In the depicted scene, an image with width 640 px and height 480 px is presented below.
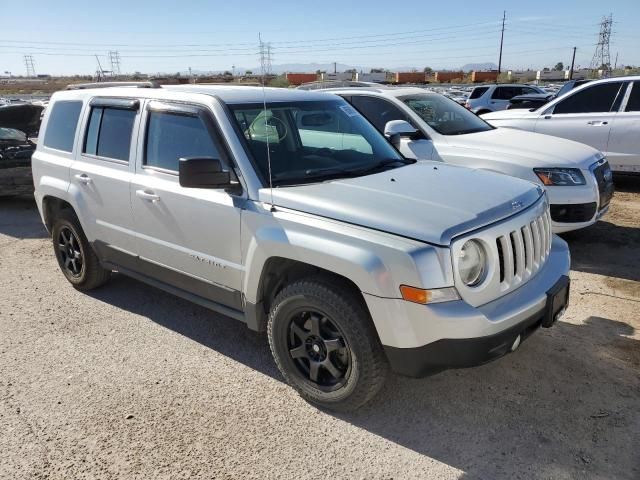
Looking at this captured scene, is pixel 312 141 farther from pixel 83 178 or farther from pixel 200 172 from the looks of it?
pixel 83 178

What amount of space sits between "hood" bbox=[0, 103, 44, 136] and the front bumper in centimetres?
891

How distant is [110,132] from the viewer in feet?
14.3

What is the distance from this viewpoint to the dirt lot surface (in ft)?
9.15

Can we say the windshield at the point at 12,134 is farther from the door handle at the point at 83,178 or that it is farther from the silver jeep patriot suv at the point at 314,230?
the door handle at the point at 83,178

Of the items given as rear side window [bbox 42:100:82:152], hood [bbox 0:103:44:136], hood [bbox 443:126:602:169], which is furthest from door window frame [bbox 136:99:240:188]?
hood [bbox 0:103:44:136]

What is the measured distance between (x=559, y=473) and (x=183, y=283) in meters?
2.68

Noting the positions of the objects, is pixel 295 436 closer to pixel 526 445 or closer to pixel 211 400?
pixel 211 400

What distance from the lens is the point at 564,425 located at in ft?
9.93

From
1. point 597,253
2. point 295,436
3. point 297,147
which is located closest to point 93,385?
point 295,436

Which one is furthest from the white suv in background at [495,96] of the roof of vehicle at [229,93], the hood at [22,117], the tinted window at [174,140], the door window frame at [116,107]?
the tinted window at [174,140]

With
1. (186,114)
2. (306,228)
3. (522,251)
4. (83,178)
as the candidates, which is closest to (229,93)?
(186,114)

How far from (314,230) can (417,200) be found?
621mm

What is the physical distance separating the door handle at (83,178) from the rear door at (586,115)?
719cm

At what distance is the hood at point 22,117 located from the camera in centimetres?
929
